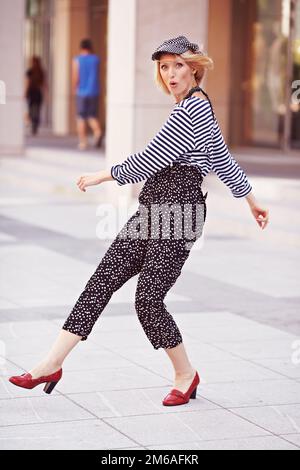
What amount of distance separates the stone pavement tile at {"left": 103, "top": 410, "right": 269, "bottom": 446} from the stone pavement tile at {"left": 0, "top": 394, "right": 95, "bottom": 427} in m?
0.20

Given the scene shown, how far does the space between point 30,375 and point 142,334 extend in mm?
1808

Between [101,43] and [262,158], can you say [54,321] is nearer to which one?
[262,158]

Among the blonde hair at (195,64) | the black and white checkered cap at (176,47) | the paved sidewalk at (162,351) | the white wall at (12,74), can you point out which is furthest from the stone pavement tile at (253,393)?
the white wall at (12,74)

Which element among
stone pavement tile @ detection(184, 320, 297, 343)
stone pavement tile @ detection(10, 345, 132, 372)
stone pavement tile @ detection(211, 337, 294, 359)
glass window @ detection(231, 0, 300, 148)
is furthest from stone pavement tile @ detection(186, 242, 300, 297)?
glass window @ detection(231, 0, 300, 148)

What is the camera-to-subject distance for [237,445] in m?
5.08

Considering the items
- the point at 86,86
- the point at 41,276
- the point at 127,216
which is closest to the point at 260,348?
the point at 41,276

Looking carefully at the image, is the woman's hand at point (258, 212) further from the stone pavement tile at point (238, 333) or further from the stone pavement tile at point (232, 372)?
the stone pavement tile at point (238, 333)

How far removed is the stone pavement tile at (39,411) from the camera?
541cm

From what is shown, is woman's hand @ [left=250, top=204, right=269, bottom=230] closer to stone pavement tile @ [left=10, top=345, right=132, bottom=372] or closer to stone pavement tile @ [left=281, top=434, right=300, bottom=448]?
stone pavement tile @ [left=281, top=434, right=300, bottom=448]

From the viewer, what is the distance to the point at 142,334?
743 centimetres

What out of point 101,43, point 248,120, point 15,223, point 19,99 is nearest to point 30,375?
point 15,223

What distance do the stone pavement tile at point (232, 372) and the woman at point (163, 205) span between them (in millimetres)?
651

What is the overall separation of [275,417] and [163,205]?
1.17 meters

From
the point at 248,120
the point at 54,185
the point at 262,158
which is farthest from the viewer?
the point at 248,120
